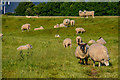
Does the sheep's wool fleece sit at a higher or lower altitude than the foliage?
lower

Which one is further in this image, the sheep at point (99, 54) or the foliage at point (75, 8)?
the foliage at point (75, 8)

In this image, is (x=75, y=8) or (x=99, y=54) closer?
(x=99, y=54)

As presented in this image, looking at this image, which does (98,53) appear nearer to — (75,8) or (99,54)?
(99,54)

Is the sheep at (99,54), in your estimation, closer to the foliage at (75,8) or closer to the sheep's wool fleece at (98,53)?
the sheep's wool fleece at (98,53)

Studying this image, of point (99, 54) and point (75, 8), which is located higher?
point (75, 8)

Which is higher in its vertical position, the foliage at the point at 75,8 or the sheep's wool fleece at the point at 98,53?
the foliage at the point at 75,8

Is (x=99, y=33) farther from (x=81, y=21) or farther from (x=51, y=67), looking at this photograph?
(x=51, y=67)

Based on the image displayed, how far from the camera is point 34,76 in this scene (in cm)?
1110

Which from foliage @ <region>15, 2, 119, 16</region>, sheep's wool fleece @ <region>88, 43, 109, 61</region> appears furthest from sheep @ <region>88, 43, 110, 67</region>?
foliage @ <region>15, 2, 119, 16</region>

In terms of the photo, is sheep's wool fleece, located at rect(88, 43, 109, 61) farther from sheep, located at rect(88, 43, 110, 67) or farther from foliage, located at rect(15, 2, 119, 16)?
foliage, located at rect(15, 2, 119, 16)

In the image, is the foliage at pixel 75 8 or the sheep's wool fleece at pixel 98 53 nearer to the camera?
the sheep's wool fleece at pixel 98 53

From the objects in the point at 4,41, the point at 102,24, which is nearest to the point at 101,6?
the point at 102,24

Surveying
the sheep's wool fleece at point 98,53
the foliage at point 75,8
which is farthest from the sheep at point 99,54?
the foliage at point 75,8

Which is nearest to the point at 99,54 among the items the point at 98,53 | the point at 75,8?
the point at 98,53
